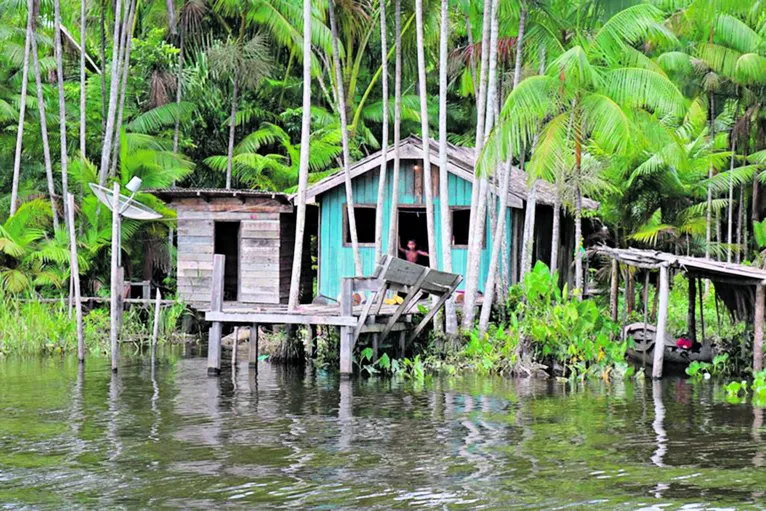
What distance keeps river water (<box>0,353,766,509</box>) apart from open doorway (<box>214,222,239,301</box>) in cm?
1058

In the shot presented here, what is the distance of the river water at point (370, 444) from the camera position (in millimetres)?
10461

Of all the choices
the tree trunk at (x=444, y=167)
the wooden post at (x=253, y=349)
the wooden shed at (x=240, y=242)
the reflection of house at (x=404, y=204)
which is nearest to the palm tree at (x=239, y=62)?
the wooden shed at (x=240, y=242)

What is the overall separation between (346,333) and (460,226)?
7759mm

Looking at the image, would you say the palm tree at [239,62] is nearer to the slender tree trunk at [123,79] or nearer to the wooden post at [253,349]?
the slender tree trunk at [123,79]

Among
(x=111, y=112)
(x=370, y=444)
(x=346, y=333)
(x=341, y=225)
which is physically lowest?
(x=370, y=444)

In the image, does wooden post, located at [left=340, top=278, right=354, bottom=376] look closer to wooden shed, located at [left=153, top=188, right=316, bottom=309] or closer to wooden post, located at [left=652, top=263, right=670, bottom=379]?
wooden post, located at [left=652, top=263, right=670, bottom=379]

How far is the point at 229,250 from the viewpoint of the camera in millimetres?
30922

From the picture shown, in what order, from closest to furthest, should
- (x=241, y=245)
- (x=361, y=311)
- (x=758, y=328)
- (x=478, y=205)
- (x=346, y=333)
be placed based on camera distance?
(x=758, y=328) → (x=346, y=333) → (x=361, y=311) → (x=478, y=205) → (x=241, y=245)

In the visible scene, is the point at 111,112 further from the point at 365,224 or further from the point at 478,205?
the point at 478,205

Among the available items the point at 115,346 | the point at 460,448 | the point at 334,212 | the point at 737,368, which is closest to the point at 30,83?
the point at 334,212

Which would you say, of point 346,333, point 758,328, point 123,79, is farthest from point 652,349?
point 123,79

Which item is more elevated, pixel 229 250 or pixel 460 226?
pixel 460 226

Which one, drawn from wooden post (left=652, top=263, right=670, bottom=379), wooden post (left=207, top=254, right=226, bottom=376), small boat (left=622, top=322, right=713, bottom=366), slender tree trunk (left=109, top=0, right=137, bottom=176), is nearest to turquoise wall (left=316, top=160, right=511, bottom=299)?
small boat (left=622, top=322, right=713, bottom=366)

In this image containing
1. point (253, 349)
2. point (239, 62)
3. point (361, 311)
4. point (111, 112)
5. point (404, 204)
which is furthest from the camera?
point (239, 62)
